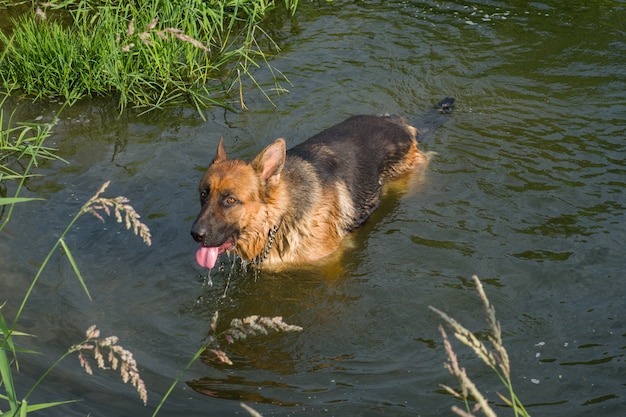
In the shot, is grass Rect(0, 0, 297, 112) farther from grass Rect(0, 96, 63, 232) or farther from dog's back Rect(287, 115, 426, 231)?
dog's back Rect(287, 115, 426, 231)

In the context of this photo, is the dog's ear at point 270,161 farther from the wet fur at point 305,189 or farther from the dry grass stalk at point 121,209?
the dry grass stalk at point 121,209

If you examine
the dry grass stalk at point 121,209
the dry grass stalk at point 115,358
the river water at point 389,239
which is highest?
the dry grass stalk at point 121,209

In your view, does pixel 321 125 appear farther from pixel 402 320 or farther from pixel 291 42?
pixel 402 320

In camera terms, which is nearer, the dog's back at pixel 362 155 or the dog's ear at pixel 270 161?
the dog's ear at pixel 270 161

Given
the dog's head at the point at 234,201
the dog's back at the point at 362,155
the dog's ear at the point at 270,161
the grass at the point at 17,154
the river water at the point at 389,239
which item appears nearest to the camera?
the river water at the point at 389,239

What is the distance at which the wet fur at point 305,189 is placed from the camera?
561cm

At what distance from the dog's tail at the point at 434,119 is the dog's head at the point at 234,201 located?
8.00 feet

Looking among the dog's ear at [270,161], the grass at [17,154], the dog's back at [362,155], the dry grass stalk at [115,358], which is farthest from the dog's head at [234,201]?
the dry grass stalk at [115,358]

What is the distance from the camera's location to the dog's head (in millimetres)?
5504

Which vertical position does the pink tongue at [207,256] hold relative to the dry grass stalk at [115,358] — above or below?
below

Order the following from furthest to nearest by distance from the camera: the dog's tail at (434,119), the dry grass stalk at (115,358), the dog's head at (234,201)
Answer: the dog's tail at (434,119) < the dog's head at (234,201) < the dry grass stalk at (115,358)

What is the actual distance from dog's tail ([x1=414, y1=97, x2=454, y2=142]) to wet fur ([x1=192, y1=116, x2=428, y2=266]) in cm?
25

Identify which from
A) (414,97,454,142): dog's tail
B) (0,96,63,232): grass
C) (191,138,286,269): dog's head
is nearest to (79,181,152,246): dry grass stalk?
(191,138,286,269): dog's head

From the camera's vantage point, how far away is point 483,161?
24.2 feet
